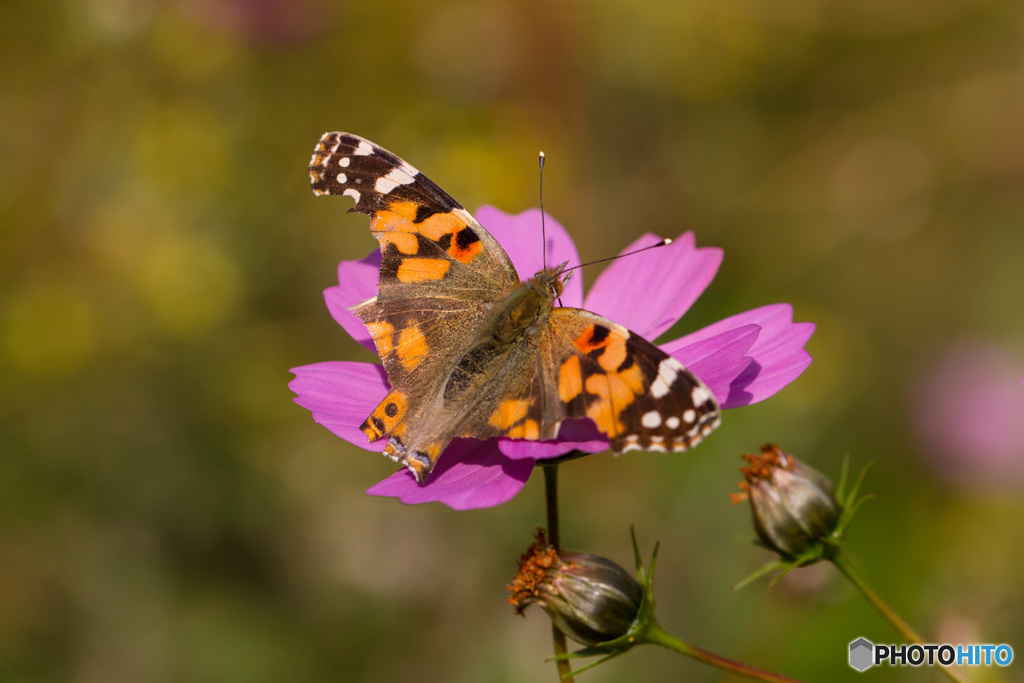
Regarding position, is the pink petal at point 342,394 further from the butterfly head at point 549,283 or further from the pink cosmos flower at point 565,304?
the butterfly head at point 549,283

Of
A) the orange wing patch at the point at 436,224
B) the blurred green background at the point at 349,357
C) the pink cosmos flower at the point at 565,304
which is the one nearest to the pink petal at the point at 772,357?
the pink cosmos flower at the point at 565,304

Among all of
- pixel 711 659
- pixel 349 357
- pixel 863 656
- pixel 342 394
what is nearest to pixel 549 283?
pixel 342 394

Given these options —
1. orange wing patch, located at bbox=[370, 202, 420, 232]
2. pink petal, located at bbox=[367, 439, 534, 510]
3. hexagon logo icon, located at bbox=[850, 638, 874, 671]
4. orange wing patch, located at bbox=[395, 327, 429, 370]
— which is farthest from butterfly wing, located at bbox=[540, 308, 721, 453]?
hexagon logo icon, located at bbox=[850, 638, 874, 671]

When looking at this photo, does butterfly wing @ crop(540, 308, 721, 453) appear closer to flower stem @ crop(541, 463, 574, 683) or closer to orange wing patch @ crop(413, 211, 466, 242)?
flower stem @ crop(541, 463, 574, 683)

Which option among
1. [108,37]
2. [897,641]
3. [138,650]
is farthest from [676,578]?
[108,37]

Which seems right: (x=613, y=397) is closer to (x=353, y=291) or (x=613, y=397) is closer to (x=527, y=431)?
(x=527, y=431)

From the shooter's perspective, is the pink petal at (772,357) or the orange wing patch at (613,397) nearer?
the orange wing patch at (613,397)
